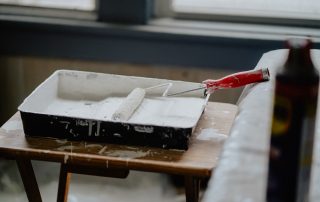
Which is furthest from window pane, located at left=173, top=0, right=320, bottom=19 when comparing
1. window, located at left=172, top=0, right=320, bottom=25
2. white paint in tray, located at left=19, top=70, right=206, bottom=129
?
white paint in tray, located at left=19, top=70, right=206, bottom=129

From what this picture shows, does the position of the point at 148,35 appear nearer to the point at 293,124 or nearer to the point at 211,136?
the point at 211,136

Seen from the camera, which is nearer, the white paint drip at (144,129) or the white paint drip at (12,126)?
the white paint drip at (144,129)

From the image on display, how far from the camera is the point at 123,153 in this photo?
1.33 meters

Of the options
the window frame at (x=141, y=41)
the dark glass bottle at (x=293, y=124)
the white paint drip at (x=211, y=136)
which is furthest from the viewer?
the window frame at (x=141, y=41)

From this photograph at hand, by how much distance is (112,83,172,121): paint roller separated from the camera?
1.40 meters

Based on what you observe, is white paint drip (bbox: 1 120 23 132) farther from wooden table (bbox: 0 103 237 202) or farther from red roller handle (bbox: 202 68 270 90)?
red roller handle (bbox: 202 68 270 90)

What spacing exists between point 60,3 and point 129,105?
3.23 ft

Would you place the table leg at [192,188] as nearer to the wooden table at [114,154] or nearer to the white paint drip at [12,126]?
the wooden table at [114,154]

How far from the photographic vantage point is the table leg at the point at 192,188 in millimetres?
1646

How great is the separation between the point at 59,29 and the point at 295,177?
156 centimetres

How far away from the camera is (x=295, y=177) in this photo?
2.46 feet

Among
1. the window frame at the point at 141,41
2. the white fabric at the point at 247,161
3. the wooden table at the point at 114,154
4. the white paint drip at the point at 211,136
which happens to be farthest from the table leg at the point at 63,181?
the window frame at the point at 141,41

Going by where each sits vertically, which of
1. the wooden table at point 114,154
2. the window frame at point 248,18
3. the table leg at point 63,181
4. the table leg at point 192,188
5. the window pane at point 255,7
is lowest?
the table leg at point 192,188

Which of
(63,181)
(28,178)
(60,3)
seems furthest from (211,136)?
(60,3)
